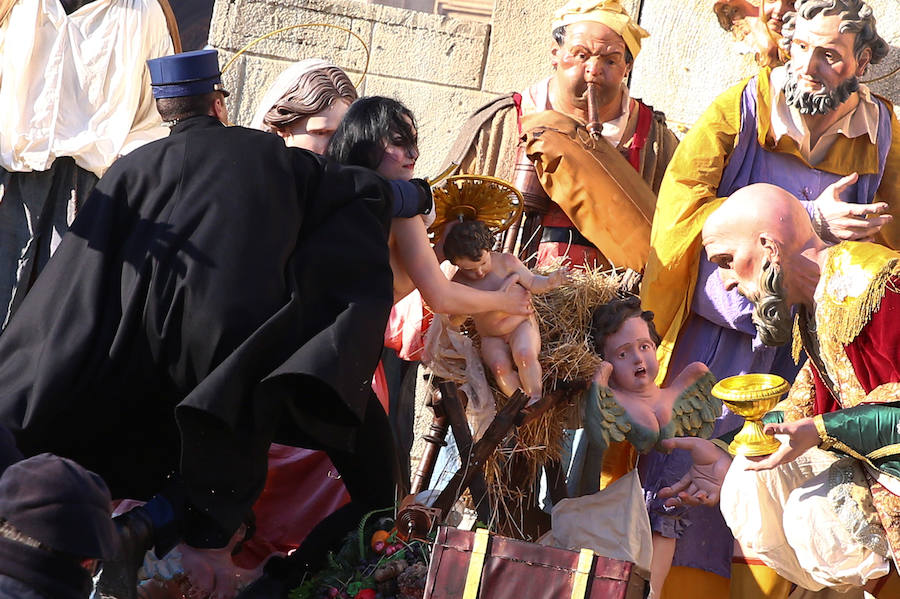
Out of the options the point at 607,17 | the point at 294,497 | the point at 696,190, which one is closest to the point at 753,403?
the point at 696,190

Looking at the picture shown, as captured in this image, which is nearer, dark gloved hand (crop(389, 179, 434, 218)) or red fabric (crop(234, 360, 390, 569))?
dark gloved hand (crop(389, 179, 434, 218))

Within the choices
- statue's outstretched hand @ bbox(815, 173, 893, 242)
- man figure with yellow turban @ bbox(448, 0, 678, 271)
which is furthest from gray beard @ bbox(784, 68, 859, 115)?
man figure with yellow turban @ bbox(448, 0, 678, 271)

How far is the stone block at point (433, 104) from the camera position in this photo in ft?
25.0

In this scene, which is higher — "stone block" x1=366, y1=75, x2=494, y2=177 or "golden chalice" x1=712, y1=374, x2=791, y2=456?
"stone block" x1=366, y1=75, x2=494, y2=177

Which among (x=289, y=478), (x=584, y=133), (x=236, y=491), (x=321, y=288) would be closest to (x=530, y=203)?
(x=584, y=133)

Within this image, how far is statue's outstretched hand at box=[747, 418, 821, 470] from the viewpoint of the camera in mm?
4301

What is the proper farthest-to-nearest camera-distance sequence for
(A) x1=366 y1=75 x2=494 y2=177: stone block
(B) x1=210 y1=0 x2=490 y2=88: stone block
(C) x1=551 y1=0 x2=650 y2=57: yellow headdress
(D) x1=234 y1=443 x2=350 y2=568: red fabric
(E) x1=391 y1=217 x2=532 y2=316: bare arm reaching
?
(B) x1=210 y1=0 x2=490 y2=88: stone block
(A) x1=366 y1=75 x2=494 y2=177: stone block
(C) x1=551 y1=0 x2=650 y2=57: yellow headdress
(D) x1=234 y1=443 x2=350 y2=568: red fabric
(E) x1=391 y1=217 x2=532 y2=316: bare arm reaching

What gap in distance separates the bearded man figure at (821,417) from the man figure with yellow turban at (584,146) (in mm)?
1240

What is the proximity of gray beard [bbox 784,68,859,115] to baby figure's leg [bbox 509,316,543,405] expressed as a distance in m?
1.55

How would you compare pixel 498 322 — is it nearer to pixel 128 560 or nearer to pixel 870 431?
pixel 870 431

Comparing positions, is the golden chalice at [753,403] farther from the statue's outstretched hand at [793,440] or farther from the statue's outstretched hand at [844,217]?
the statue's outstretched hand at [844,217]

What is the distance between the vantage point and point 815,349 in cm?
474

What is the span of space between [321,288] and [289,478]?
123cm

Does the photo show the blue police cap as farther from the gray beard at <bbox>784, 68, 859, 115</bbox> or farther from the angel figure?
the gray beard at <bbox>784, 68, 859, 115</bbox>
